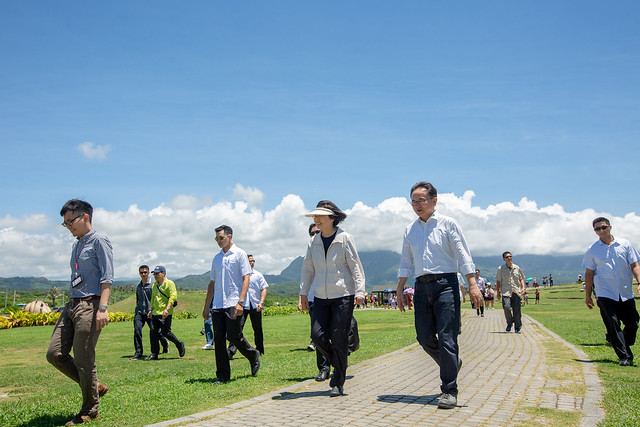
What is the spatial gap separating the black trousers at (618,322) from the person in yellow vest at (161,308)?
8157mm

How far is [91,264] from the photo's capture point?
5805 millimetres

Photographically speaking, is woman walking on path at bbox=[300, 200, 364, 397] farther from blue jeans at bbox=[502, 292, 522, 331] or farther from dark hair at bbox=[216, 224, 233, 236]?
blue jeans at bbox=[502, 292, 522, 331]

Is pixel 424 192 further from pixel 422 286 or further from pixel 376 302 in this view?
pixel 376 302

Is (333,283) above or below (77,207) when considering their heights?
below

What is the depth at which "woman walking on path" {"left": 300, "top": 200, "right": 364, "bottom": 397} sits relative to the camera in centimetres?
650

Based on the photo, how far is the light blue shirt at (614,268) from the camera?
876cm

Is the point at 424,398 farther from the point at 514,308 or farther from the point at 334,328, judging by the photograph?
the point at 514,308

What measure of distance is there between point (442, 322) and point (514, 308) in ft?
34.0

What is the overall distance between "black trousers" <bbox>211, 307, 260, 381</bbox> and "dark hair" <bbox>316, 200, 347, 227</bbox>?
2089 mm

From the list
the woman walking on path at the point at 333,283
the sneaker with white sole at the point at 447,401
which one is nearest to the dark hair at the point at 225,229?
the woman walking on path at the point at 333,283

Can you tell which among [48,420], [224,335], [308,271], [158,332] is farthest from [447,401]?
[158,332]

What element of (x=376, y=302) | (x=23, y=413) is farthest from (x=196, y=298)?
(x=23, y=413)

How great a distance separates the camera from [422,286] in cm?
593

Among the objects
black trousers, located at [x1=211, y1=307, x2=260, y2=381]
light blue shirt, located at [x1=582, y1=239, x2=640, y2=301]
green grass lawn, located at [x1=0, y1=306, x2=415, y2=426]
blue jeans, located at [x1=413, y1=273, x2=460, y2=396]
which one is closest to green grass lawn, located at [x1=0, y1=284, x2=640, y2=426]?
green grass lawn, located at [x1=0, y1=306, x2=415, y2=426]
